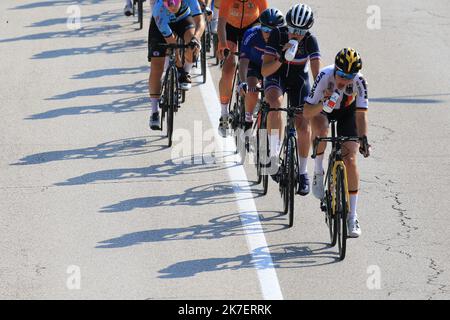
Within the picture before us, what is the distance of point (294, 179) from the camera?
527 inches

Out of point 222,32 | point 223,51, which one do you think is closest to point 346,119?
point 223,51

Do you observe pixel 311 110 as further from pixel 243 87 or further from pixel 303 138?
pixel 243 87

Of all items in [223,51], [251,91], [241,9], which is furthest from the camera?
[241,9]

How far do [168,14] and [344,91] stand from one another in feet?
14.1

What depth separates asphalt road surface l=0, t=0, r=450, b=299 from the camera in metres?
11.8

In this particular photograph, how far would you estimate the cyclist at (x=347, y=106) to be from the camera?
12.3 meters

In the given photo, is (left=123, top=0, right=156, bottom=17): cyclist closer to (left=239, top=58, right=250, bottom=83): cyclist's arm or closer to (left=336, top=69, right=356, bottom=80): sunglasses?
(left=239, top=58, right=250, bottom=83): cyclist's arm

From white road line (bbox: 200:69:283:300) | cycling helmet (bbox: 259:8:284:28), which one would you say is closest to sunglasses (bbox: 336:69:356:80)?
white road line (bbox: 200:69:283:300)

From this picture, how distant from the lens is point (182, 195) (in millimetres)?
14234

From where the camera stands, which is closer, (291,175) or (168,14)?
(291,175)

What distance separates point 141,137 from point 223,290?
525cm

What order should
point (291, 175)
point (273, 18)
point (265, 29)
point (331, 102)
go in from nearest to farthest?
point (331, 102)
point (291, 175)
point (273, 18)
point (265, 29)

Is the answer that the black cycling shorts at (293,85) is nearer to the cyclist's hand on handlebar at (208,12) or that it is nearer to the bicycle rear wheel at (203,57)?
the bicycle rear wheel at (203,57)
